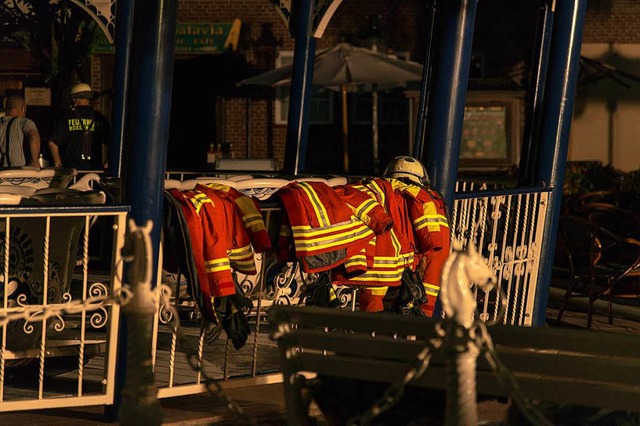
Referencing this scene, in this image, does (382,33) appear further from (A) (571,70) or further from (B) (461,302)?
(B) (461,302)

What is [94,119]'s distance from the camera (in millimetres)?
12672

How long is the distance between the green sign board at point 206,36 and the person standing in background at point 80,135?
13126 mm

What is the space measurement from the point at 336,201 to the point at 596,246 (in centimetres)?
422

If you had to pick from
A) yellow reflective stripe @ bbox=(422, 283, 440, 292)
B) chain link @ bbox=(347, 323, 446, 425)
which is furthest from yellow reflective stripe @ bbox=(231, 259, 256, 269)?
chain link @ bbox=(347, 323, 446, 425)

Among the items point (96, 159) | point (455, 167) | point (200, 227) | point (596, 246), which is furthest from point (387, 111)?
point (200, 227)

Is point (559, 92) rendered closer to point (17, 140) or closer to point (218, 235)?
point (218, 235)

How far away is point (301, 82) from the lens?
41.1 feet

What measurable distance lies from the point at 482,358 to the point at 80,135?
8750mm

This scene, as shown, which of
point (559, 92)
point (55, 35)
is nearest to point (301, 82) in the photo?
point (559, 92)

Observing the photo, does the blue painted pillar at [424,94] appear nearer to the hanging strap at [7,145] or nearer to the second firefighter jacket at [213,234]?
the second firefighter jacket at [213,234]

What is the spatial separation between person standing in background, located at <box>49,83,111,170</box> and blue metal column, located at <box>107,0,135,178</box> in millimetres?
356

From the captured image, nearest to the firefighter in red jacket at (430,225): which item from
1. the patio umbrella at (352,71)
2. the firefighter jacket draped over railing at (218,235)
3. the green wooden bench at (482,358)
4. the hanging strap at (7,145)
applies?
the firefighter jacket draped over railing at (218,235)

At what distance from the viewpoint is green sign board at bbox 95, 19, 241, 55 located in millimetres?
25984

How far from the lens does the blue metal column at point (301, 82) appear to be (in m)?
12.5
